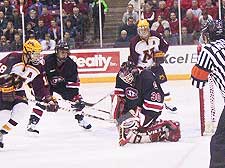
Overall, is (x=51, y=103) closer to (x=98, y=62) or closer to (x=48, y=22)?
(x=98, y=62)

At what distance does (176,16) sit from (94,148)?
5635 millimetres

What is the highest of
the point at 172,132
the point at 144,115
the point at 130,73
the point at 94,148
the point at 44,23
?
the point at 44,23

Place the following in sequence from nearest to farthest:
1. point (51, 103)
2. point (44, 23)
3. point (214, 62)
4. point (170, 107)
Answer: point (214, 62), point (51, 103), point (170, 107), point (44, 23)

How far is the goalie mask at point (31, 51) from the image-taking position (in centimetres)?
512

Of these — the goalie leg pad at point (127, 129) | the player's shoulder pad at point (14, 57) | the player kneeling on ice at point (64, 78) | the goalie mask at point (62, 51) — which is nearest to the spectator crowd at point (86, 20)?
the player kneeling on ice at point (64, 78)

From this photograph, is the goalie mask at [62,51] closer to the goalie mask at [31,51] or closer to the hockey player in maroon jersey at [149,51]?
the goalie mask at [31,51]

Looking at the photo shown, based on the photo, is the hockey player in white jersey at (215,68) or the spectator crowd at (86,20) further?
the spectator crowd at (86,20)

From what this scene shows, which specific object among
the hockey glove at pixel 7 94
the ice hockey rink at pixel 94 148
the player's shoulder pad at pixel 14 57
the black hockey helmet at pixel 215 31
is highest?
the black hockey helmet at pixel 215 31


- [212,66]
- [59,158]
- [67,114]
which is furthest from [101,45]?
[212,66]

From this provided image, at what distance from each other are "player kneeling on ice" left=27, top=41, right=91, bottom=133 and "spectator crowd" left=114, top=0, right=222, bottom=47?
404cm

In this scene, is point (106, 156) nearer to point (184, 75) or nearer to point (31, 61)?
point (31, 61)

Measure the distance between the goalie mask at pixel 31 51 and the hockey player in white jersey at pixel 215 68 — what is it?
5.94ft

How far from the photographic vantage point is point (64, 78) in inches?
233

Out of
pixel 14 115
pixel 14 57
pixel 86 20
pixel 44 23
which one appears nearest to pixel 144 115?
pixel 14 115
